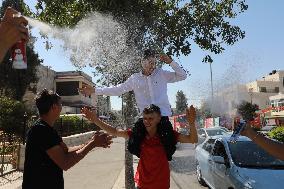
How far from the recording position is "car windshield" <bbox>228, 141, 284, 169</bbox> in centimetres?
857

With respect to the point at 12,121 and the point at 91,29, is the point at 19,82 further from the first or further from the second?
the point at 91,29

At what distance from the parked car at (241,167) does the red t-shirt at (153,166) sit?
2754 mm

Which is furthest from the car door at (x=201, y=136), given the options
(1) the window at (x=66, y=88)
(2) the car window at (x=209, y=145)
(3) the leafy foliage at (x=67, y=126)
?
(1) the window at (x=66, y=88)

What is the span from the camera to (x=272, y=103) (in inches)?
2707

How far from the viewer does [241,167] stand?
834cm

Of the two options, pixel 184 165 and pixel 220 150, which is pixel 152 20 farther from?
pixel 184 165

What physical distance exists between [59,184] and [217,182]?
5.76m

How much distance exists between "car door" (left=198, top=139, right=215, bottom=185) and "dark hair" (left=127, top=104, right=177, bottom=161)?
5284 millimetres

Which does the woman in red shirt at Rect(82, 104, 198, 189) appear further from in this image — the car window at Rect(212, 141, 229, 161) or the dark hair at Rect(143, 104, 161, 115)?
the car window at Rect(212, 141, 229, 161)

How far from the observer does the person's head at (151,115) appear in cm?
518

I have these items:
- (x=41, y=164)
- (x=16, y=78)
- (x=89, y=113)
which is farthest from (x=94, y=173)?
(x=16, y=78)

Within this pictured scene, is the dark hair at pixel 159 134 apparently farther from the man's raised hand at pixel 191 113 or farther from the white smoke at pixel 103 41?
the white smoke at pixel 103 41

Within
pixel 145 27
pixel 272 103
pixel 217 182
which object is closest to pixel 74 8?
pixel 145 27

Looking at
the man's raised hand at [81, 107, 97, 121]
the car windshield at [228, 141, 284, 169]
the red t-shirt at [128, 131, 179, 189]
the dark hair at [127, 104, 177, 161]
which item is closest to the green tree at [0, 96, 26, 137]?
the car windshield at [228, 141, 284, 169]
